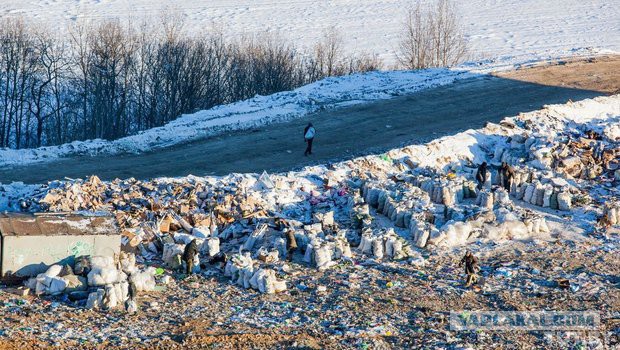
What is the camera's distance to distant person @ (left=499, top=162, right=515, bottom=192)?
20.5 m

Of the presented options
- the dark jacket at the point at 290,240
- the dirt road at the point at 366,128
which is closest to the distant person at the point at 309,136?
the dirt road at the point at 366,128

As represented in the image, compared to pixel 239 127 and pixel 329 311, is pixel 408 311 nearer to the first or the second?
pixel 329 311

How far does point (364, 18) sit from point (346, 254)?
40946 mm

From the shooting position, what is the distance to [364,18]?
184ft

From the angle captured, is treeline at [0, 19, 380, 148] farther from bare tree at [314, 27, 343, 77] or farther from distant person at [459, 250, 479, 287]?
distant person at [459, 250, 479, 287]

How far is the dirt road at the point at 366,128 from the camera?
71.4 feet

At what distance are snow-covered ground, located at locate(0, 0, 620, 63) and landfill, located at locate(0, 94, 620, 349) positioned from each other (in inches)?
1069

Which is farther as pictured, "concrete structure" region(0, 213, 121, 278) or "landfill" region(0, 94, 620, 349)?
"concrete structure" region(0, 213, 121, 278)

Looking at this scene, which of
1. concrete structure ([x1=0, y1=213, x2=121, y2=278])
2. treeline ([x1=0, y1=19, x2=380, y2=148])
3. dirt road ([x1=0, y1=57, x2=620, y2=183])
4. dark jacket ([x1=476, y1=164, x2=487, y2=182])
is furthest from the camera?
treeline ([x1=0, y1=19, x2=380, y2=148])

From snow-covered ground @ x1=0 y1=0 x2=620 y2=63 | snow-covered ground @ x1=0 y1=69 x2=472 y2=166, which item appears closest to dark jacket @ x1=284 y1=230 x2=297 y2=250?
snow-covered ground @ x1=0 y1=69 x2=472 y2=166

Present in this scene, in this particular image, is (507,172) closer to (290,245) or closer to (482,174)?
(482,174)

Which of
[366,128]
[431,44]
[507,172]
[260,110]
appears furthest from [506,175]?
[431,44]

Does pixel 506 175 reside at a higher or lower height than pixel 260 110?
lower

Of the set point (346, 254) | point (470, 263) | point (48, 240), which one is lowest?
point (470, 263)
